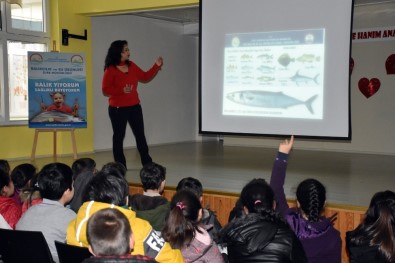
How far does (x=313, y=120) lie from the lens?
4535 millimetres

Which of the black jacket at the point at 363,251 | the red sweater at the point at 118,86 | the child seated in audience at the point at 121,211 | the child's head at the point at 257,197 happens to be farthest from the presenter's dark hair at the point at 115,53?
the black jacket at the point at 363,251

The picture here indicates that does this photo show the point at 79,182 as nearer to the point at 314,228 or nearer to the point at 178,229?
the point at 178,229

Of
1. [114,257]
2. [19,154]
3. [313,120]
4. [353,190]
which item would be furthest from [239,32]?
[19,154]

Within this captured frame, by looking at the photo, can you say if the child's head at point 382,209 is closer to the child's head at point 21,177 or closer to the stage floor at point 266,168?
the stage floor at point 266,168

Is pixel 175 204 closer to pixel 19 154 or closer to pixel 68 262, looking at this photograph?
pixel 68 262

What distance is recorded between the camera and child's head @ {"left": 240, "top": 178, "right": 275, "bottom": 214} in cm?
224

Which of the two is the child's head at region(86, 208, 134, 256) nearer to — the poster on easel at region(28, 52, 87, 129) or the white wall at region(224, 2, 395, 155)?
the poster on easel at region(28, 52, 87, 129)

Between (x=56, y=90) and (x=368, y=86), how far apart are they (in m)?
5.41

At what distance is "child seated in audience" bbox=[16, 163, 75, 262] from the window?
17.5ft

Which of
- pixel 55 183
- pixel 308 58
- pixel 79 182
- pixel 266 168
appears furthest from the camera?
pixel 266 168

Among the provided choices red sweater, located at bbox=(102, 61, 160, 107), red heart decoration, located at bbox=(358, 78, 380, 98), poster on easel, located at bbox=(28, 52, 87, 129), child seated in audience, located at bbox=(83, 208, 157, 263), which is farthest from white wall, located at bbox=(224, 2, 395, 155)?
child seated in audience, located at bbox=(83, 208, 157, 263)

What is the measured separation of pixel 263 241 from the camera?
202 centimetres

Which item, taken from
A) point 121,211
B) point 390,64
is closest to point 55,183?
point 121,211

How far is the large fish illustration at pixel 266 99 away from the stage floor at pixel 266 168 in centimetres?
78
